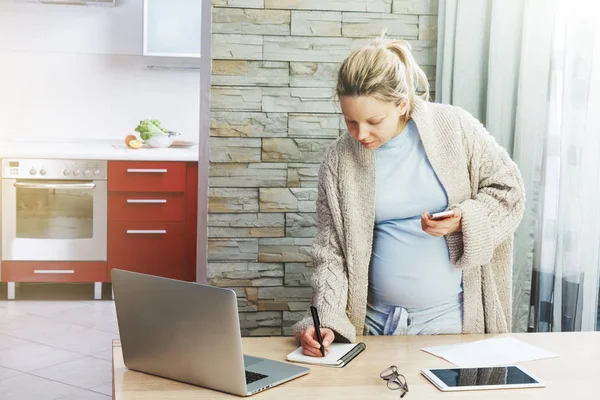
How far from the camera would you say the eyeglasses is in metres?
1.53

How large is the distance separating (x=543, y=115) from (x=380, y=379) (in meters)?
1.20

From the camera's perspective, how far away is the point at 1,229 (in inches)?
195

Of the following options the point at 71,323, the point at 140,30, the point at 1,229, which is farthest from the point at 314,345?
the point at 140,30

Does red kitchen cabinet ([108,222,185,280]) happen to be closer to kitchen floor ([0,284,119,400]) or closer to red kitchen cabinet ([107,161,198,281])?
red kitchen cabinet ([107,161,198,281])

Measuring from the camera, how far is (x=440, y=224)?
1844 millimetres

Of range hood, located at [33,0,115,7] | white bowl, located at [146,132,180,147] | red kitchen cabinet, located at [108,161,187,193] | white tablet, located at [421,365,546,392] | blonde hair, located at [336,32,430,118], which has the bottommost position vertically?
white tablet, located at [421,365,546,392]

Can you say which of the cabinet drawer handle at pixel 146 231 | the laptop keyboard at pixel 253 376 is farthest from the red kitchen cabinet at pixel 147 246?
the laptop keyboard at pixel 253 376

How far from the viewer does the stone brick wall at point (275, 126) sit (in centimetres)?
267

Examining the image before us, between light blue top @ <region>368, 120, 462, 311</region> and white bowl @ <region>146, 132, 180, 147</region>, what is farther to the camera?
white bowl @ <region>146, 132, 180, 147</region>

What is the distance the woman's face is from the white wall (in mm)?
3760

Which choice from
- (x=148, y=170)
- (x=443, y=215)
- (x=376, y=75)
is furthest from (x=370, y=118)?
(x=148, y=170)

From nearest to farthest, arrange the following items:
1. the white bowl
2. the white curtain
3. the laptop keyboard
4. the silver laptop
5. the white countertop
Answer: the silver laptop, the laptop keyboard, the white curtain, the white countertop, the white bowl

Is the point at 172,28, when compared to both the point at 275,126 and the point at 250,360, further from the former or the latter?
the point at 250,360

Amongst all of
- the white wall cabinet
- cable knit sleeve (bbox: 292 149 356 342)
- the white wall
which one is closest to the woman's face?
cable knit sleeve (bbox: 292 149 356 342)
